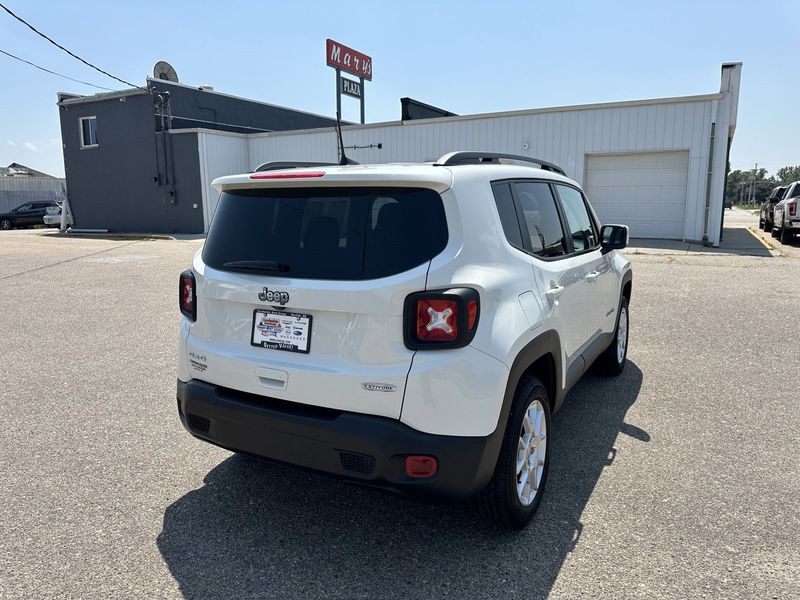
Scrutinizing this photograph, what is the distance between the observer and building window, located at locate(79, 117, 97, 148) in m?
26.1

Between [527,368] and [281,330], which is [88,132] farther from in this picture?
[527,368]

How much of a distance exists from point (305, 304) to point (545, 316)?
1.27 metres

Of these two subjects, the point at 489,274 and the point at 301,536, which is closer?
the point at 489,274

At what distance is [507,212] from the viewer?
3.04 meters

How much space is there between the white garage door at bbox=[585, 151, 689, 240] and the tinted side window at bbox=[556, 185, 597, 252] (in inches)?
569

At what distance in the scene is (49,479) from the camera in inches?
136

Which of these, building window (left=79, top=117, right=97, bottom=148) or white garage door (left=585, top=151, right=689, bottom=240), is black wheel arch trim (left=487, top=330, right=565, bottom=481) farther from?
building window (left=79, top=117, right=97, bottom=148)

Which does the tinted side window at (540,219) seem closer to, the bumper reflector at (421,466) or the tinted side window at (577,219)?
the tinted side window at (577,219)

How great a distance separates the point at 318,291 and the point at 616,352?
11.6ft

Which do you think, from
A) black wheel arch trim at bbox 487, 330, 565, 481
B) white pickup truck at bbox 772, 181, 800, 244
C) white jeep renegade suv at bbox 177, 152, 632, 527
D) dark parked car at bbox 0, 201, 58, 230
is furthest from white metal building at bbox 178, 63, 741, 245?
dark parked car at bbox 0, 201, 58, 230

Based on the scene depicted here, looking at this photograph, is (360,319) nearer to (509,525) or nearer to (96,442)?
(509,525)

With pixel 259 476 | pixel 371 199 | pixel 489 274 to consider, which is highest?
pixel 371 199

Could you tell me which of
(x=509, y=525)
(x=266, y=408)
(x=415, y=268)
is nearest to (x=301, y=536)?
(x=266, y=408)

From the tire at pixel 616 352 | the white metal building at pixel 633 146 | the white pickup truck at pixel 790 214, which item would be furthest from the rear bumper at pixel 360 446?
the white pickup truck at pixel 790 214
